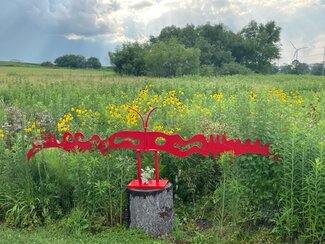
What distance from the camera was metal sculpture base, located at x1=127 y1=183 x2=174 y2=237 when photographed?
16.1 ft

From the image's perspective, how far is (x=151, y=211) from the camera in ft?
16.2

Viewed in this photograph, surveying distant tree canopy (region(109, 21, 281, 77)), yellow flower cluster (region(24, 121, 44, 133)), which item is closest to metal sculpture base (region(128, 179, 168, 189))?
yellow flower cluster (region(24, 121, 44, 133))

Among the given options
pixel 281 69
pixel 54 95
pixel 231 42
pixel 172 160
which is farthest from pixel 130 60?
pixel 172 160

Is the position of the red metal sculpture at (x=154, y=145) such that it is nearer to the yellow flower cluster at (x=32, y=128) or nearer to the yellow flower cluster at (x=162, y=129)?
the yellow flower cluster at (x=162, y=129)

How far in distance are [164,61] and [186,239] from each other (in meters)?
43.4

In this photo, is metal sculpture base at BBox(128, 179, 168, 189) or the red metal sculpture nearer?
the red metal sculpture

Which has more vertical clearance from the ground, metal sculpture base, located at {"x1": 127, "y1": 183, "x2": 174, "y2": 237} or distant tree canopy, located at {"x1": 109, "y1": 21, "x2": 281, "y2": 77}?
distant tree canopy, located at {"x1": 109, "y1": 21, "x2": 281, "y2": 77}

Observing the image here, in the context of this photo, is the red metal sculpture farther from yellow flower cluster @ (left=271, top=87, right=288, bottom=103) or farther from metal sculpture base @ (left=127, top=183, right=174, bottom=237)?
yellow flower cluster @ (left=271, top=87, right=288, bottom=103)

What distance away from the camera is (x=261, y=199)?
4.83 meters

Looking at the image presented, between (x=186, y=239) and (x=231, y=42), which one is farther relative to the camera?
(x=231, y=42)

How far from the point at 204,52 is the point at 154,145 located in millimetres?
61241

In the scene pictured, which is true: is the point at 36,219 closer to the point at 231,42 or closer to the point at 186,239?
the point at 186,239

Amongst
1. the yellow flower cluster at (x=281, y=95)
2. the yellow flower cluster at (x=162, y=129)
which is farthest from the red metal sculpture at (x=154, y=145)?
the yellow flower cluster at (x=281, y=95)

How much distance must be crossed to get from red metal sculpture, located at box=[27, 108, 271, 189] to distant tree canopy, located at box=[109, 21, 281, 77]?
42.4 metres
